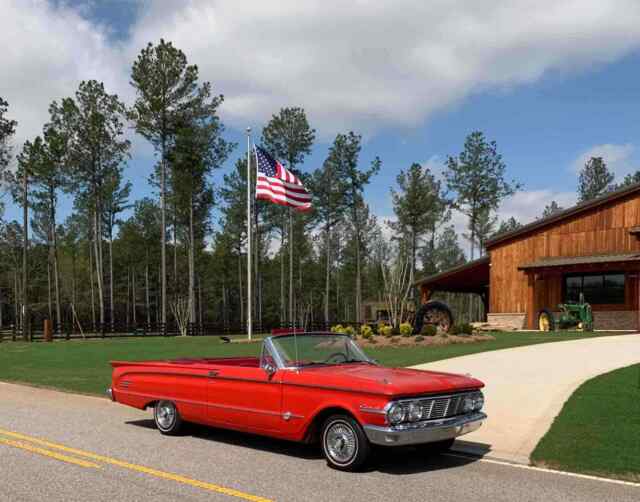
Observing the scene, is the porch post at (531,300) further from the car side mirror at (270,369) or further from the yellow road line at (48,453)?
the yellow road line at (48,453)

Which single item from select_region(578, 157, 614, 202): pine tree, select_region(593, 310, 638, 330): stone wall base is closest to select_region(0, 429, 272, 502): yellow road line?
select_region(593, 310, 638, 330): stone wall base

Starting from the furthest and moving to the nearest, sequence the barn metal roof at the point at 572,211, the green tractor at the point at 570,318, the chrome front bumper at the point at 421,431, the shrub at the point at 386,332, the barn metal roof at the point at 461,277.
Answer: the barn metal roof at the point at 461,277
the barn metal roof at the point at 572,211
the green tractor at the point at 570,318
the shrub at the point at 386,332
the chrome front bumper at the point at 421,431

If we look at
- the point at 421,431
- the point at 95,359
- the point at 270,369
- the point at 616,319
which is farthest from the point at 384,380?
the point at 616,319

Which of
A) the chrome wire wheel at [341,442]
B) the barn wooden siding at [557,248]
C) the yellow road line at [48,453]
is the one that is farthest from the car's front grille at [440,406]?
the barn wooden siding at [557,248]

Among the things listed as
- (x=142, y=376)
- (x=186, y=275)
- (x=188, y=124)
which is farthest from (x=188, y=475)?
(x=186, y=275)

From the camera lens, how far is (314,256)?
96.1 metres

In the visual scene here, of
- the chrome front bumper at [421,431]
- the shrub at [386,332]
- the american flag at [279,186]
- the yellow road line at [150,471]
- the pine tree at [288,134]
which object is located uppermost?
the pine tree at [288,134]

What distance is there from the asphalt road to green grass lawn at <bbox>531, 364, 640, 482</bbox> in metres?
0.38

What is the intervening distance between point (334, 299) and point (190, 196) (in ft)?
179

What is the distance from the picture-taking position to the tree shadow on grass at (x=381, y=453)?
23.3 feet

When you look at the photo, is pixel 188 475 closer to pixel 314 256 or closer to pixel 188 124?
pixel 188 124

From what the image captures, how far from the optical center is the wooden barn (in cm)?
3127

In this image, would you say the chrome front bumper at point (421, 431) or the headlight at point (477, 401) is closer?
the chrome front bumper at point (421, 431)

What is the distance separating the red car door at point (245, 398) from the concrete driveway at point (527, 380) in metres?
2.47
